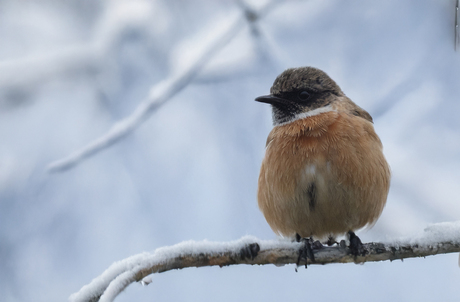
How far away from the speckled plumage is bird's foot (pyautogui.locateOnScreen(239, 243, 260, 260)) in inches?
41.6

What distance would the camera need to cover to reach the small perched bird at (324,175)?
422 cm

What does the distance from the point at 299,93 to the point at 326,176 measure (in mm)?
1293

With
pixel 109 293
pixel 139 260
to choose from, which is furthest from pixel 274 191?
pixel 109 293

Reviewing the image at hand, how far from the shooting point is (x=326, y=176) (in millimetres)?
4188

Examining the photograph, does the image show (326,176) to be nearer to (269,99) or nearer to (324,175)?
(324,175)

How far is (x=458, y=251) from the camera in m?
3.40

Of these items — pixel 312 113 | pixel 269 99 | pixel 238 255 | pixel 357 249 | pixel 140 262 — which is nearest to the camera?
pixel 140 262

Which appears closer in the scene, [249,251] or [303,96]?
[249,251]

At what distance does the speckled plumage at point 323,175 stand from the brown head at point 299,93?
0.11m

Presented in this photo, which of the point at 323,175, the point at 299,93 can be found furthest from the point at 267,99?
the point at 323,175

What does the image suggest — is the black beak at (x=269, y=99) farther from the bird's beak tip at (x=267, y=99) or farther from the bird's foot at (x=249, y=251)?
the bird's foot at (x=249, y=251)

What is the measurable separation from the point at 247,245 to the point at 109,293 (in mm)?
1111

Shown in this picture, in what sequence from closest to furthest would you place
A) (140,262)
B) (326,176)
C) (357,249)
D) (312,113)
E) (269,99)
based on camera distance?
(140,262)
(357,249)
(326,176)
(312,113)
(269,99)

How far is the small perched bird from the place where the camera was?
422 cm
